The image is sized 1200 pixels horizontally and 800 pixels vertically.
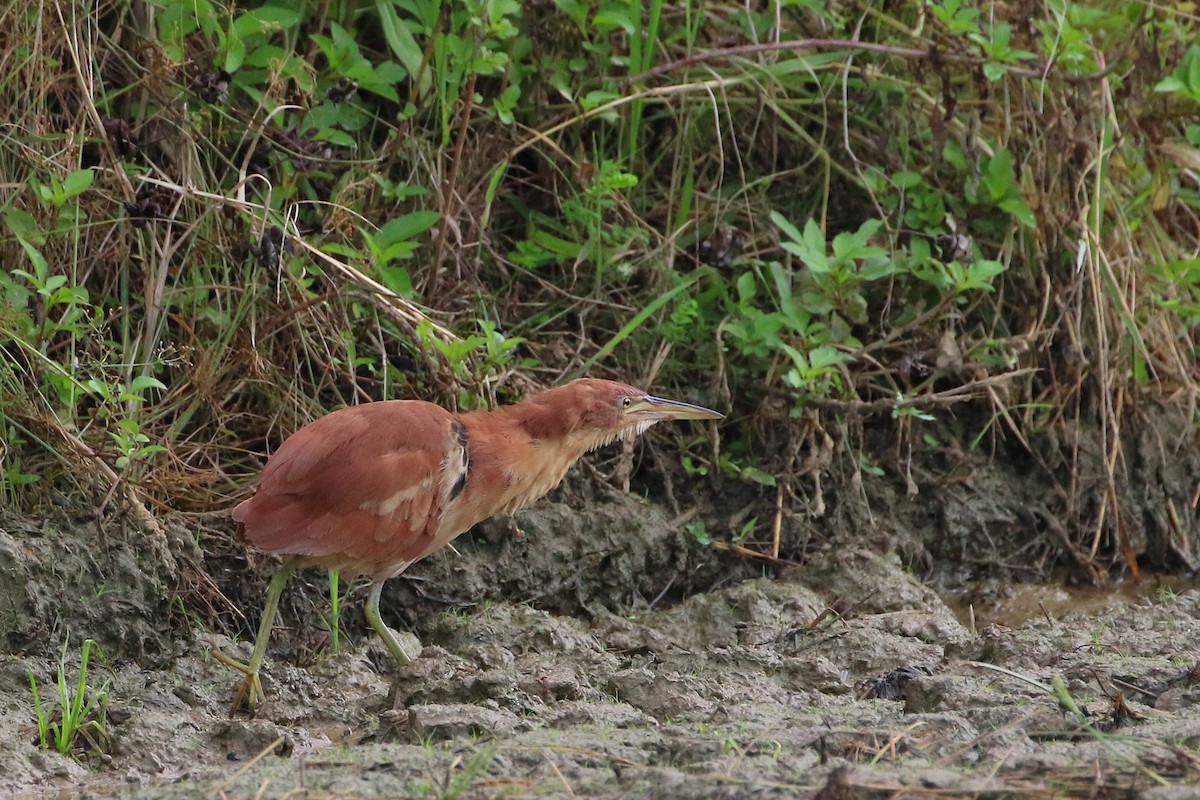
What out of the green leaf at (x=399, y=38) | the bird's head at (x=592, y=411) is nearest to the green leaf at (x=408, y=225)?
the green leaf at (x=399, y=38)

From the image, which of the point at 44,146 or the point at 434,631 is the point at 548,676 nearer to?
the point at 434,631

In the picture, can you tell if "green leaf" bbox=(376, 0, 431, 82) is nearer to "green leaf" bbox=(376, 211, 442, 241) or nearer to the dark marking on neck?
"green leaf" bbox=(376, 211, 442, 241)

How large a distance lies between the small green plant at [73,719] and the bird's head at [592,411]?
1536 millimetres

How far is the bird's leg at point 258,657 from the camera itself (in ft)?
13.2

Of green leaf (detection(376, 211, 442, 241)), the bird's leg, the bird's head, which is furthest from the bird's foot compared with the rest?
green leaf (detection(376, 211, 442, 241))

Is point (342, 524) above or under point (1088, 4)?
under

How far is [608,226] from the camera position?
18.3 ft

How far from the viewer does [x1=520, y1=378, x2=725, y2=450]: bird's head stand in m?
4.68

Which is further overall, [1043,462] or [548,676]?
[1043,462]

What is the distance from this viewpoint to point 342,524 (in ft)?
13.8

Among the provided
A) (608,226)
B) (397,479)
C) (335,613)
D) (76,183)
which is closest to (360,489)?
(397,479)

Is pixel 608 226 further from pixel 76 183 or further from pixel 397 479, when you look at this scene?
pixel 76 183

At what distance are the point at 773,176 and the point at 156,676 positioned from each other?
2.97 m

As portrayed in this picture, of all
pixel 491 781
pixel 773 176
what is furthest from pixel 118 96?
pixel 491 781
